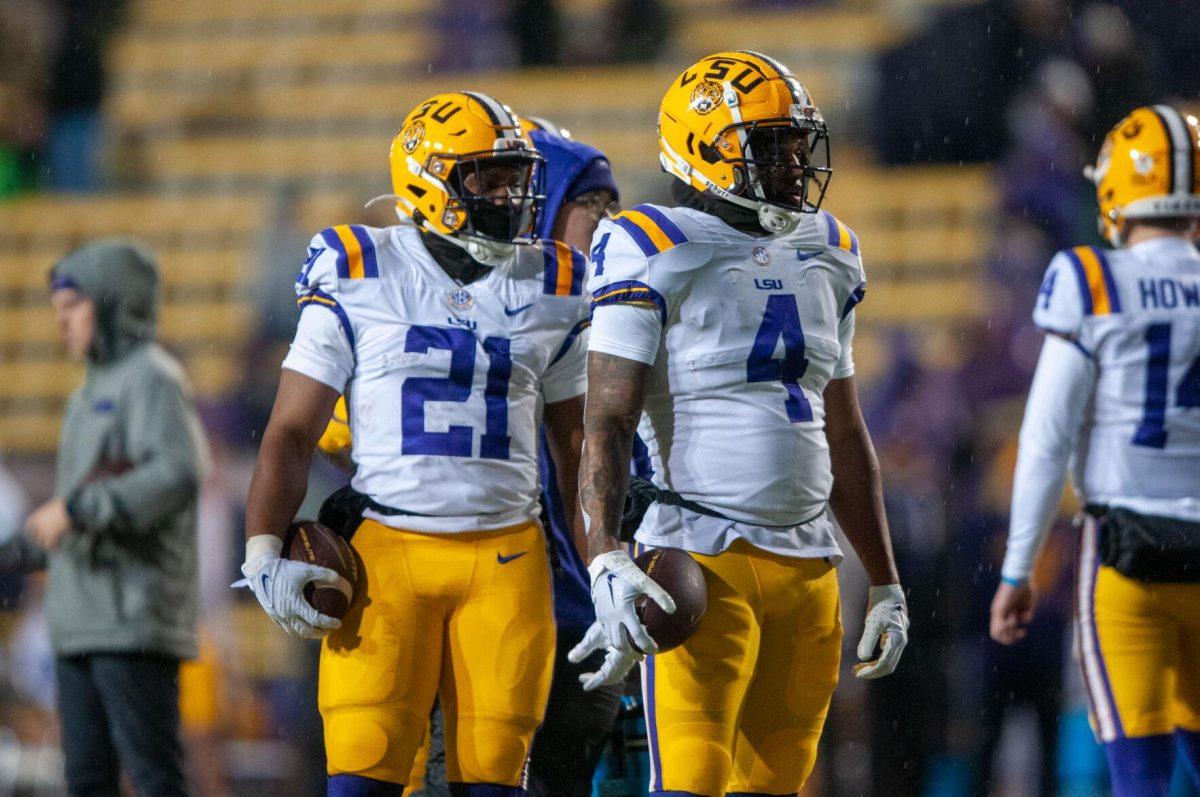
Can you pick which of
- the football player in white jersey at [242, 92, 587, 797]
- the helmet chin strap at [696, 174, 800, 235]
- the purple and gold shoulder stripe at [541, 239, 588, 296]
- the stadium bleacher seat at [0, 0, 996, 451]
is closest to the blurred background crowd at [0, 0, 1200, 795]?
the stadium bleacher seat at [0, 0, 996, 451]

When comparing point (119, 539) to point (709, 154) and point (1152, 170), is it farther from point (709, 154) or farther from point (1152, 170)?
point (1152, 170)

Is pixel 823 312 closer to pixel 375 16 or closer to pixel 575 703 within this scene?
pixel 575 703

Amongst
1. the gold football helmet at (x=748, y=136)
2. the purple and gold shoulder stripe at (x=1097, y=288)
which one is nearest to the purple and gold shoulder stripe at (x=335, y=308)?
the gold football helmet at (x=748, y=136)

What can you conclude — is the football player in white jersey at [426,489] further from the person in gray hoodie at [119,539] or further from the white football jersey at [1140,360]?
the person in gray hoodie at [119,539]

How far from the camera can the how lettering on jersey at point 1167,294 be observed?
130 inches

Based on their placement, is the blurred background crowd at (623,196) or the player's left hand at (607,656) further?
the blurred background crowd at (623,196)

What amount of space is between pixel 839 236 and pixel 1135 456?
83 centimetres

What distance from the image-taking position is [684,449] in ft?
9.32

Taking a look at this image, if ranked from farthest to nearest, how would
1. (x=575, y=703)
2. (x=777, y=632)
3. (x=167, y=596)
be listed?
(x=167, y=596) < (x=575, y=703) < (x=777, y=632)

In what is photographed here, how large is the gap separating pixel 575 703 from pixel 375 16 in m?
7.68

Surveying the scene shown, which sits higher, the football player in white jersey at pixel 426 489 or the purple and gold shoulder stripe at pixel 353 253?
the purple and gold shoulder stripe at pixel 353 253

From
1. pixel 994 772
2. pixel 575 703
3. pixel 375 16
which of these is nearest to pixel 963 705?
pixel 994 772

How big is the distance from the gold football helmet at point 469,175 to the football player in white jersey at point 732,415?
0.36 metres

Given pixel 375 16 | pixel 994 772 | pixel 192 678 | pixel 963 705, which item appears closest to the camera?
pixel 994 772
